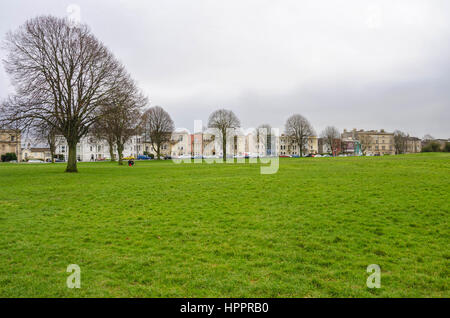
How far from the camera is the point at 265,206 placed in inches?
576

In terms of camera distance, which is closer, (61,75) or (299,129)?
(61,75)

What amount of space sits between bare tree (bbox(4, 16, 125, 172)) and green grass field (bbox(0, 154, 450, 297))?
17.0 meters

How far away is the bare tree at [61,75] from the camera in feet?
100

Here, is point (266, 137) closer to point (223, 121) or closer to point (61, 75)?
point (223, 121)

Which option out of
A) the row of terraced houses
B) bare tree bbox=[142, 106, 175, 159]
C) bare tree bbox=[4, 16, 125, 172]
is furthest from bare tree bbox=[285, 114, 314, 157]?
bare tree bbox=[4, 16, 125, 172]

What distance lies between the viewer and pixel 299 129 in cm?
9931

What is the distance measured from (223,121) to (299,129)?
1405 inches

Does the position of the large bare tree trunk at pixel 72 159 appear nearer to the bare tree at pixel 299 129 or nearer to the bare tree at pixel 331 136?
the bare tree at pixel 299 129

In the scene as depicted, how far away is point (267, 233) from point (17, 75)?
33778 millimetres

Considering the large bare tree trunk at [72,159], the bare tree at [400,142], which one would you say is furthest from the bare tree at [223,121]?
the bare tree at [400,142]

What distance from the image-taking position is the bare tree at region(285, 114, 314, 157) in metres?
99.2

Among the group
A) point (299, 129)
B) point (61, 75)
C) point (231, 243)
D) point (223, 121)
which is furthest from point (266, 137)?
point (231, 243)
